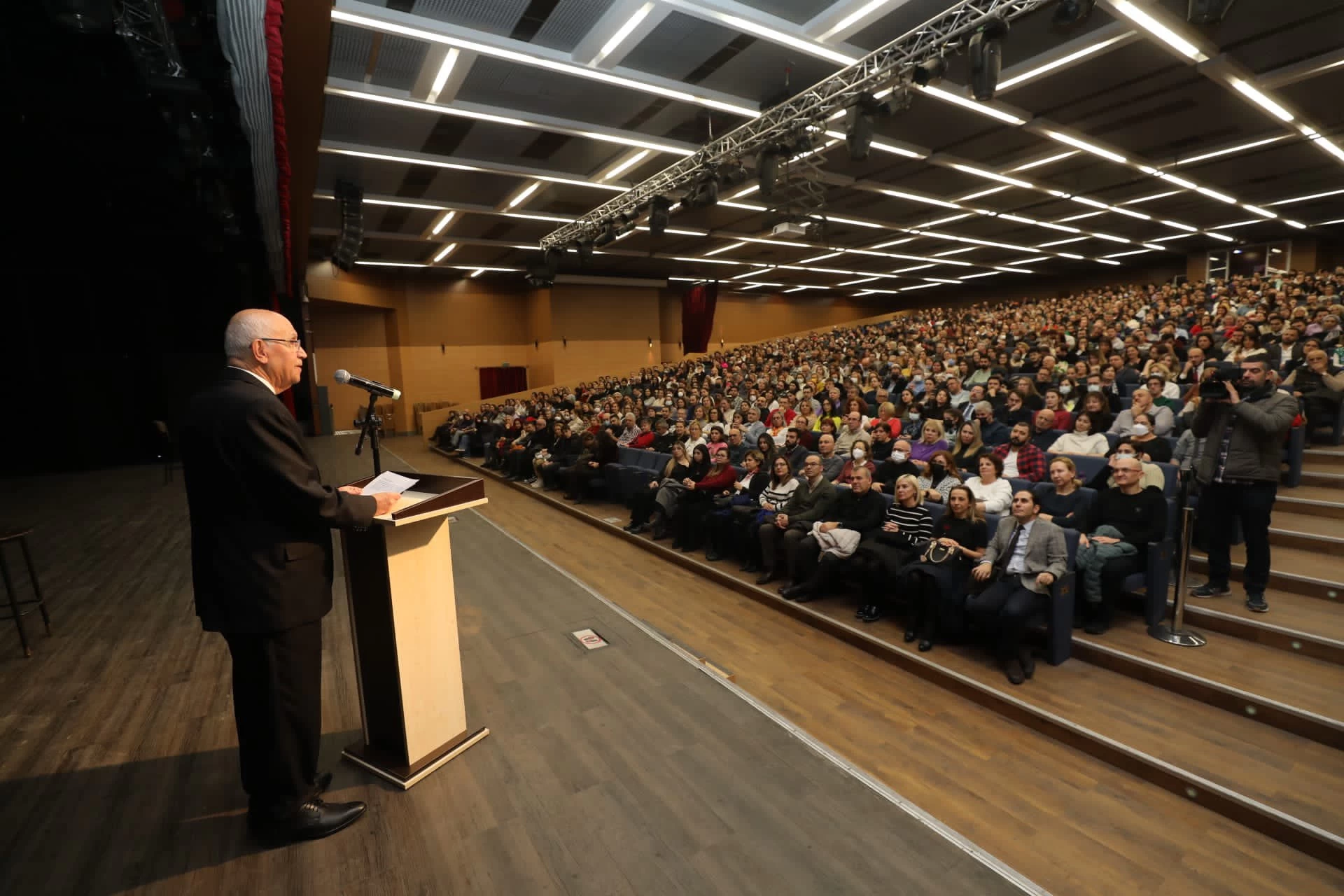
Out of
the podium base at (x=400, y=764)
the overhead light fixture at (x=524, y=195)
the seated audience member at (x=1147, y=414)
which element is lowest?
the podium base at (x=400, y=764)

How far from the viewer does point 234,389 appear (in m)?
1.44

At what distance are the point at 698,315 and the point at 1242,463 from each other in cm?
1583

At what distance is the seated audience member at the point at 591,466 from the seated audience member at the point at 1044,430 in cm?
406

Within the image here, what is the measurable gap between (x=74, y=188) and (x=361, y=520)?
5.17m

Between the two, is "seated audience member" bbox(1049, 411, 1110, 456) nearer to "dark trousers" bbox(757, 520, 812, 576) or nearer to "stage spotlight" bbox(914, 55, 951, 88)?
"dark trousers" bbox(757, 520, 812, 576)

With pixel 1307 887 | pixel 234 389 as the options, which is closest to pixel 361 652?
pixel 234 389

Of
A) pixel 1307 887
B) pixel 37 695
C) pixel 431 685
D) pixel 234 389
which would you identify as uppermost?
pixel 234 389

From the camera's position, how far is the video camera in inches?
116

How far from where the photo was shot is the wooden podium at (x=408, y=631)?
1.75 meters

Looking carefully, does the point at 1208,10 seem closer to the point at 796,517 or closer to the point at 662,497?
Result: the point at 796,517

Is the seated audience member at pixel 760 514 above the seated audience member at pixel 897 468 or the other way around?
the other way around

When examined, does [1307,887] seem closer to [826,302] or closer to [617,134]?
[617,134]

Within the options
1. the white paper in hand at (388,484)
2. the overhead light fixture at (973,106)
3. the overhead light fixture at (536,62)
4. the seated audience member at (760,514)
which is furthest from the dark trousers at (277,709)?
the overhead light fixture at (973,106)

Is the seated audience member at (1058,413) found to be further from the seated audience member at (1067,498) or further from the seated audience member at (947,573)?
the seated audience member at (947,573)
